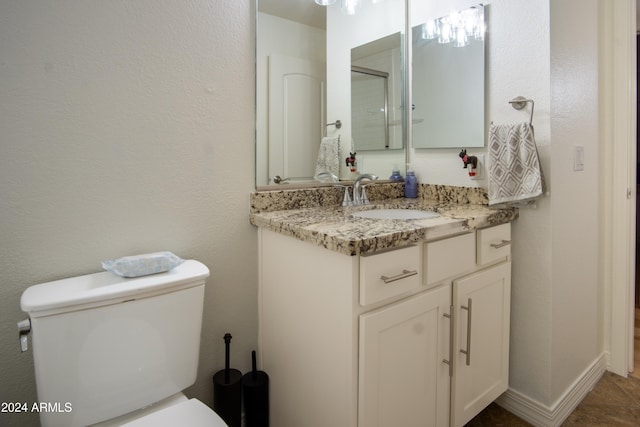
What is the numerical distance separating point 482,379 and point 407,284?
A: 2.12 feet

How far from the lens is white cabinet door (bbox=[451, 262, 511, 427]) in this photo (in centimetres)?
135

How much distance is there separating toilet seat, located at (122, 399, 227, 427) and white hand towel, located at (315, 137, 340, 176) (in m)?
1.02

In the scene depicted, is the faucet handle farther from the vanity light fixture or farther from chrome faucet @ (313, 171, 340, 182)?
the vanity light fixture

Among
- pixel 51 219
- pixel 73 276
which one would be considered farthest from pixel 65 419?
pixel 51 219

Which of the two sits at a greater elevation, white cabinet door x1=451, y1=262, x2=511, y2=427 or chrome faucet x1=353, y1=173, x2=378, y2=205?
chrome faucet x1=353, y1=173, x2=378, y2=205

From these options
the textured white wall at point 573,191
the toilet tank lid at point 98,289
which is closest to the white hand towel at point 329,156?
the toilet tank lid at point 98,289

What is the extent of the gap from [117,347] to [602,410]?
195 cm

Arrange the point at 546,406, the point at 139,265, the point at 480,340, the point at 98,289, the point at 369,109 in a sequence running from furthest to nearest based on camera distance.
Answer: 1. the point at 369,109
2. the point at 546,406
3. the point at 480,340
4. the point at 139,265
5. the point at 98,289

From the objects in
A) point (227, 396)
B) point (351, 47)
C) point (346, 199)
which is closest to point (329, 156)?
point (346, 199)

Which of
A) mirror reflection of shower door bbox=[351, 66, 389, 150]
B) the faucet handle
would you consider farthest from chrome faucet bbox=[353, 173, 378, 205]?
mirror reflection of shower door bbox=[351, 66, 389, 150]

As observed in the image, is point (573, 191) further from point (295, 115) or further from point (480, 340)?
point (295, 115)

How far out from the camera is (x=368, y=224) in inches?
49.2

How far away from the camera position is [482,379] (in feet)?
4.88

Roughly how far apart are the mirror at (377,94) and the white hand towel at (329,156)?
0.14 meters
